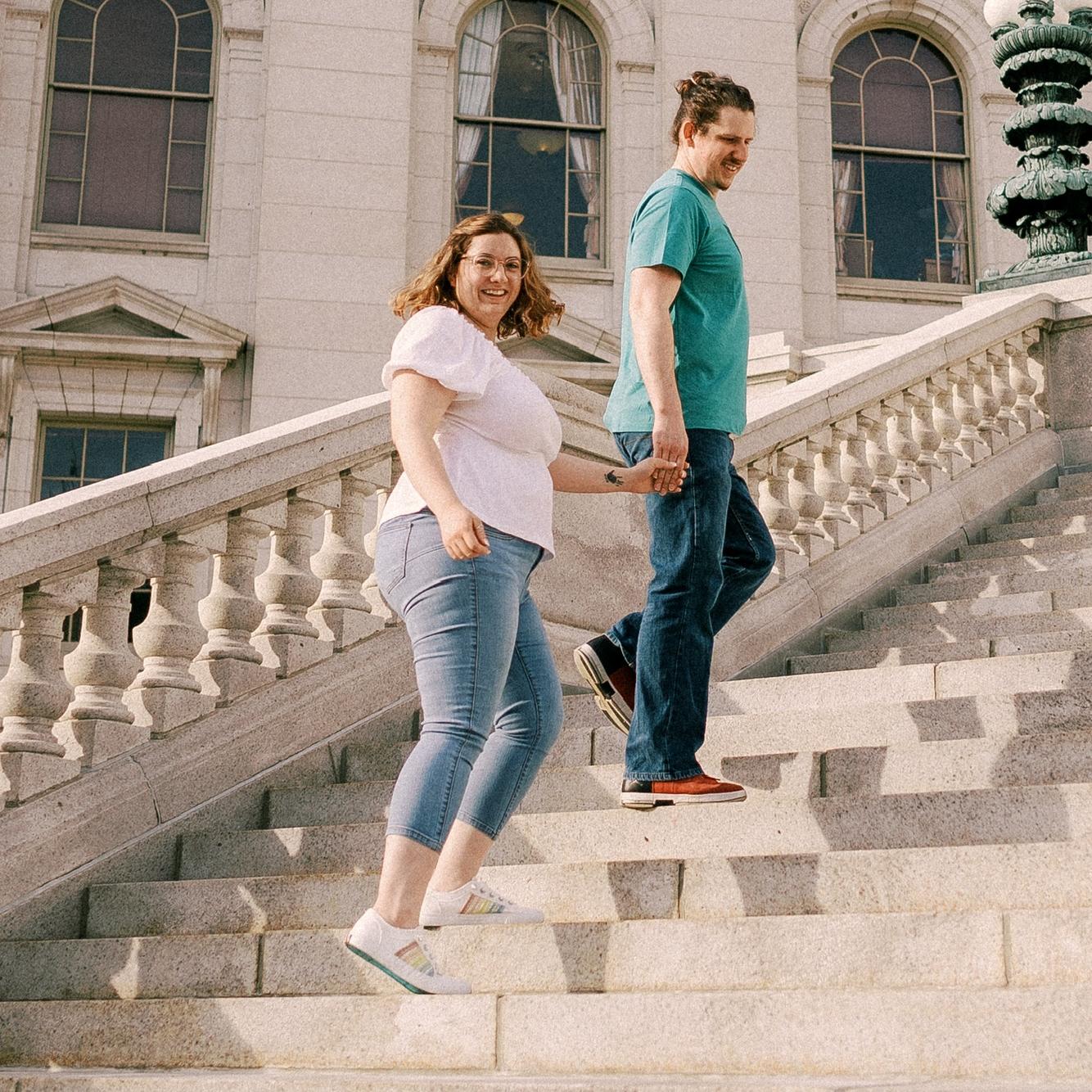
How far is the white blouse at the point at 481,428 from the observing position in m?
3.58

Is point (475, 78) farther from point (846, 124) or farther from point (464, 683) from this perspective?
point (464, 683)

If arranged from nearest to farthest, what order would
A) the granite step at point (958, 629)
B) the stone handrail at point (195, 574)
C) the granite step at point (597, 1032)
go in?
the granite step at point (597, 1032) < the stone handrail at point (195, 574) < the granite step at point (958, 629)

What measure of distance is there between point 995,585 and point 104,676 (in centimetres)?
404

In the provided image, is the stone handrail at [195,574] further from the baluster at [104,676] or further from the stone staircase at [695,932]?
the stone staircase at [695,932]

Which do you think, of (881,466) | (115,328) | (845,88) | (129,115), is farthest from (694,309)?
(845,88)

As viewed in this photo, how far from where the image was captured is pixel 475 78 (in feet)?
49.9

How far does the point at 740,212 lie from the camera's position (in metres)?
15.1

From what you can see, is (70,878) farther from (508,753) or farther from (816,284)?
(816,284)

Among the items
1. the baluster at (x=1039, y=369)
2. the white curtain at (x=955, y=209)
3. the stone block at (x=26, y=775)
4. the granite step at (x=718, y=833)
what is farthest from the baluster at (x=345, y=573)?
the white curtain at (x=955, y=209)

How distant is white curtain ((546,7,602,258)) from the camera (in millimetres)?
Answer: 15188

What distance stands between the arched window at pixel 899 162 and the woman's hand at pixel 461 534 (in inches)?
507

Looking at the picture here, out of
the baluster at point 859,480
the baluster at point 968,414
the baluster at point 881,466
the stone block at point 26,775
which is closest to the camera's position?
the stone block at point 26,775

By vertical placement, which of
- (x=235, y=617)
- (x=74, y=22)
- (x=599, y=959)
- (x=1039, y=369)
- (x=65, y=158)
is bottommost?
(x=599, y=959)

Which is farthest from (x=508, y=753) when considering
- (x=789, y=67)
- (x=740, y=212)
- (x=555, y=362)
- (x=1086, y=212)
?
(x=789, y=67)
